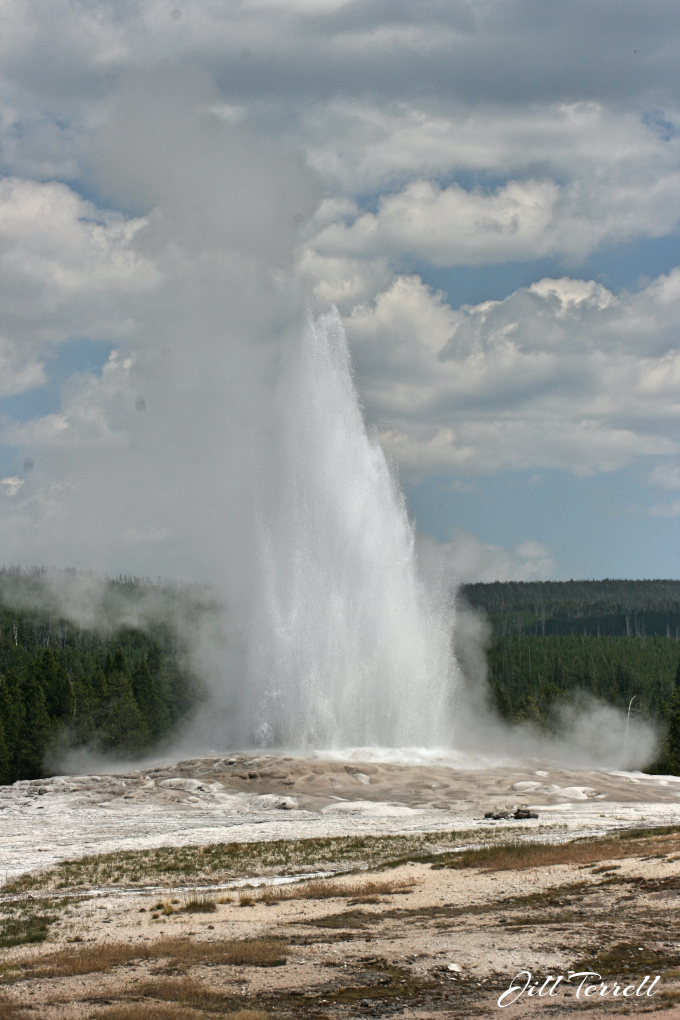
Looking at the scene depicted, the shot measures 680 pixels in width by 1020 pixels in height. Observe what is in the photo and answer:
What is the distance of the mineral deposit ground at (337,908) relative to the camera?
42.1ft

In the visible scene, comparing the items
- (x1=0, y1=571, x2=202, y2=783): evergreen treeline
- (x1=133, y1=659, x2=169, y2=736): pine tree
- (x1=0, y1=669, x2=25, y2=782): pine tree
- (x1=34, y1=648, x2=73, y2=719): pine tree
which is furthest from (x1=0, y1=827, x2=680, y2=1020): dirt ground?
(x1=133, y1=659, x2=169, y2=736): pine tree

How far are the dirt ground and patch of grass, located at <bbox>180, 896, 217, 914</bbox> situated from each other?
0.04 m

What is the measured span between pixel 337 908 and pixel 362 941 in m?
3.15

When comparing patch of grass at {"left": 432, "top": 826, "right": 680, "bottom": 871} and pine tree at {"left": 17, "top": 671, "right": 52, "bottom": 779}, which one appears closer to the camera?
patch of grass at {"left": 432, "top": 826, "right": 680, "bottom": 871}

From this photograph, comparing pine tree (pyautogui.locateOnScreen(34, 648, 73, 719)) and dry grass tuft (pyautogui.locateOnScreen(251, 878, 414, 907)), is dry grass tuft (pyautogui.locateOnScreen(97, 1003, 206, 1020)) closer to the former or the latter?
dry grass tuft (pyautogui.locateOnScreen(251, 878, 414, 907))

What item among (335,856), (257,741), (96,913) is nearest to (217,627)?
(257,741)

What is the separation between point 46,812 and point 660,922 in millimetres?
31451

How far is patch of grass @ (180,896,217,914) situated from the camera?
64.6ft

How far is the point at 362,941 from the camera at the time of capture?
16.1 meters

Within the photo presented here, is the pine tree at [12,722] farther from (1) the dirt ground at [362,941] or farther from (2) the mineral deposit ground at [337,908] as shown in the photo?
(1) the dirt ground at [362,941]

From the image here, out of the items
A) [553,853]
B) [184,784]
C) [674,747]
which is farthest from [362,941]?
[674,747]

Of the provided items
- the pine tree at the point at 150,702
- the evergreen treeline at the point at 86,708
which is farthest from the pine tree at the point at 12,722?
the pine tree at the point at 150,702

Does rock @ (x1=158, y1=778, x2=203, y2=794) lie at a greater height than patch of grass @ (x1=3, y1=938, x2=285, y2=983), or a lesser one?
lesser

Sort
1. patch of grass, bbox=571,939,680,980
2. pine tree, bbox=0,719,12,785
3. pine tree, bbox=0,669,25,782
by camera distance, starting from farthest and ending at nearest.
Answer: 1. pine tree, bbox=0,669,25,782
2. pine tree, bbox=0,719,12,785
3. patch of grass, bbox=571,939,680,980
